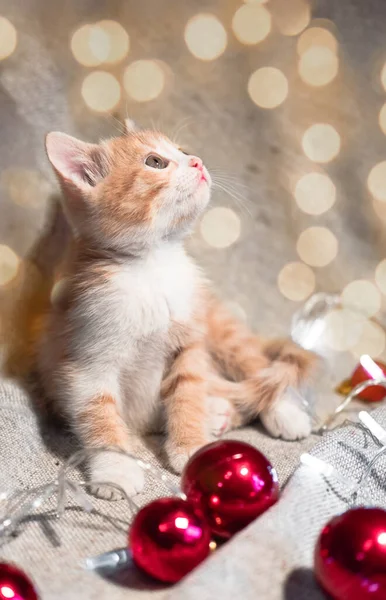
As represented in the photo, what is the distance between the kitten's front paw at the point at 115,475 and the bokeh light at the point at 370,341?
714 mm

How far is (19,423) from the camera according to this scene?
106 cm

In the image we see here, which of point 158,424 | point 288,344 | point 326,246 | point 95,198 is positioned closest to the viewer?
point 95,198

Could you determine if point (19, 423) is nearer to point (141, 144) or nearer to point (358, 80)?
point (141, 144)

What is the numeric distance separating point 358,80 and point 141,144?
0.59 meters

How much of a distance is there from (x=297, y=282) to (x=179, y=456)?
0.64m

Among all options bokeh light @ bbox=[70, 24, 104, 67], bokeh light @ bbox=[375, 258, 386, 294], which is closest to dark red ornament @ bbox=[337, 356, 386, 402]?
bokeh light @ bbox=[375, 258, 386, 294]

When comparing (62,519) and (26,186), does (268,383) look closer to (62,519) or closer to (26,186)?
(62,519)

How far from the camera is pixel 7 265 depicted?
1.27m

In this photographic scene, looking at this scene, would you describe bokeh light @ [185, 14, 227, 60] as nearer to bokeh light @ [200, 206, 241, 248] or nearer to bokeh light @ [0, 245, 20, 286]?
bokeh light @ [200, 206, 241, 248]

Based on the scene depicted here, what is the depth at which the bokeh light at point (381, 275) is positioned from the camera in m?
1.52

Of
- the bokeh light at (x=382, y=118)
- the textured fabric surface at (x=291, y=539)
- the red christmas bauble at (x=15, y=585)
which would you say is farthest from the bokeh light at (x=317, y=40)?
the red christmas bauble at (x=15, y=585)

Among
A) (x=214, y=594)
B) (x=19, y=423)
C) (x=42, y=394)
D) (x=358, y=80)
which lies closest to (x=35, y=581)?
(x=214, y=594)

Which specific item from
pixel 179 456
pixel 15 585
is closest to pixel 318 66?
pixel 179 456

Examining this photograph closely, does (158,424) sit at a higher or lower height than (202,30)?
lower
